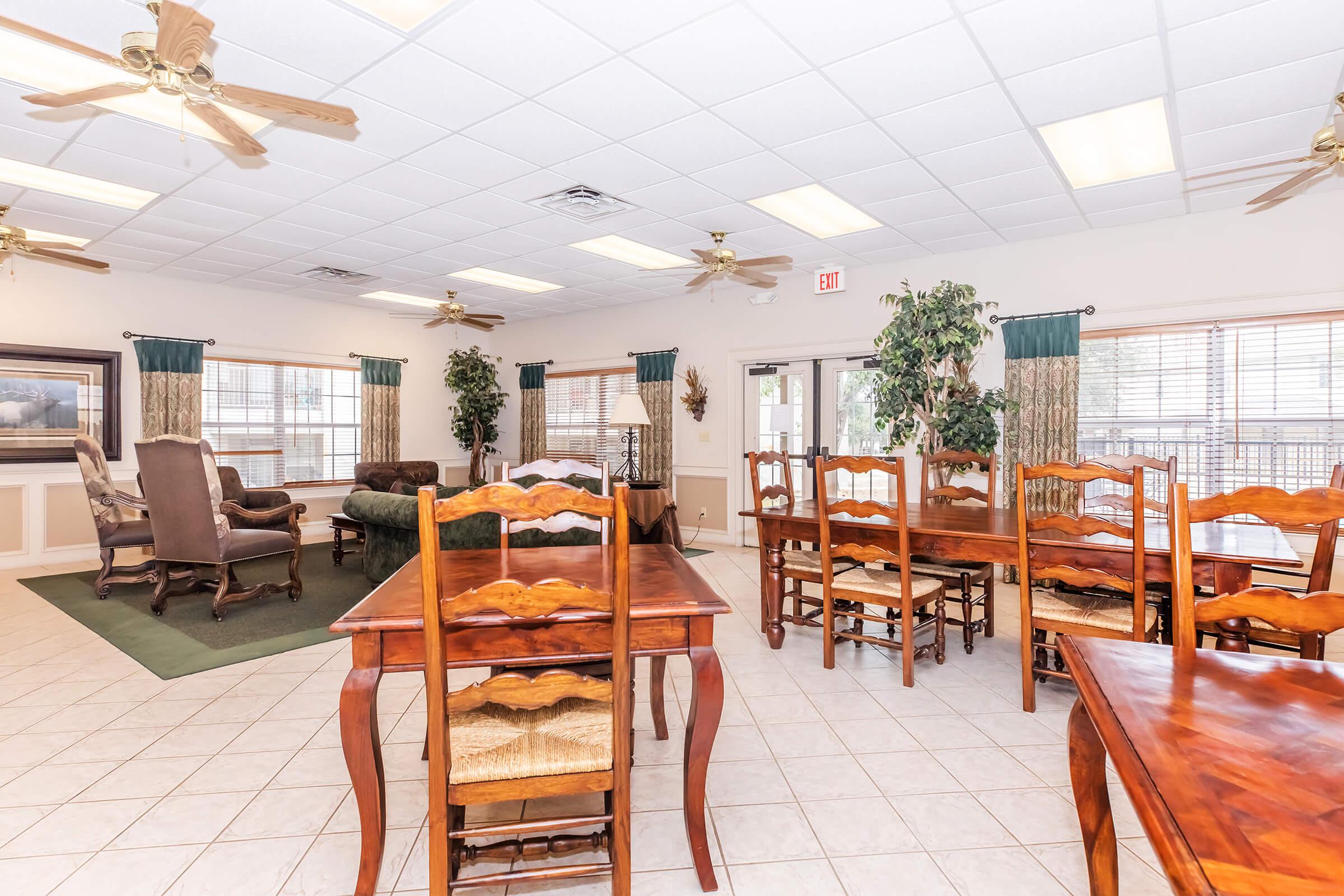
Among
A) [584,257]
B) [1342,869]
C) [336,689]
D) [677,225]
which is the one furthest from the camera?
[584,257]

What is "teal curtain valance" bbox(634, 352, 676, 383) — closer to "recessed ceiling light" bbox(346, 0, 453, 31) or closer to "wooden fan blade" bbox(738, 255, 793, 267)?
"wooden fan blade" bbox(738, 255, 793, 267)

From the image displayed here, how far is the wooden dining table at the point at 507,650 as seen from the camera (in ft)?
5.32

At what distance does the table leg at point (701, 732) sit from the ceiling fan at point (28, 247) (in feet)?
18.2

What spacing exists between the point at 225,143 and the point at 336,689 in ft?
9.77

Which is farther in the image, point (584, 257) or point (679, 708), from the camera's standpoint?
point (584, 257)

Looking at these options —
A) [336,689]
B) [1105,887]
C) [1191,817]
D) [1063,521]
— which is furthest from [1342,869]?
[336,689]

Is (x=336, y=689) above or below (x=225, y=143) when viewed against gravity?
below

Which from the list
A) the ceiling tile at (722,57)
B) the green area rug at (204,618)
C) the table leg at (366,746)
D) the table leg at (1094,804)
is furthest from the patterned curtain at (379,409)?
the table leg at (1094,804)

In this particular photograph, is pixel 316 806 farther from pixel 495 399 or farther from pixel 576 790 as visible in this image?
pixel 495 399

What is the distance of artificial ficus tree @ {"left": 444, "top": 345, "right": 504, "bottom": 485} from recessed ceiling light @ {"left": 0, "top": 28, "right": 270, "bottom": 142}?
5.09 m

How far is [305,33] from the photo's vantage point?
264cm

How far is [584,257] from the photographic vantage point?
6000 millimetres

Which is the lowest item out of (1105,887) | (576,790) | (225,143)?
(1105,887)

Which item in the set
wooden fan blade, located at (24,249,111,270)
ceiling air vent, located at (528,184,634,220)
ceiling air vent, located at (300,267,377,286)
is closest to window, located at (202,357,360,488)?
ceiling air vent, located at (300,267,377,286)
